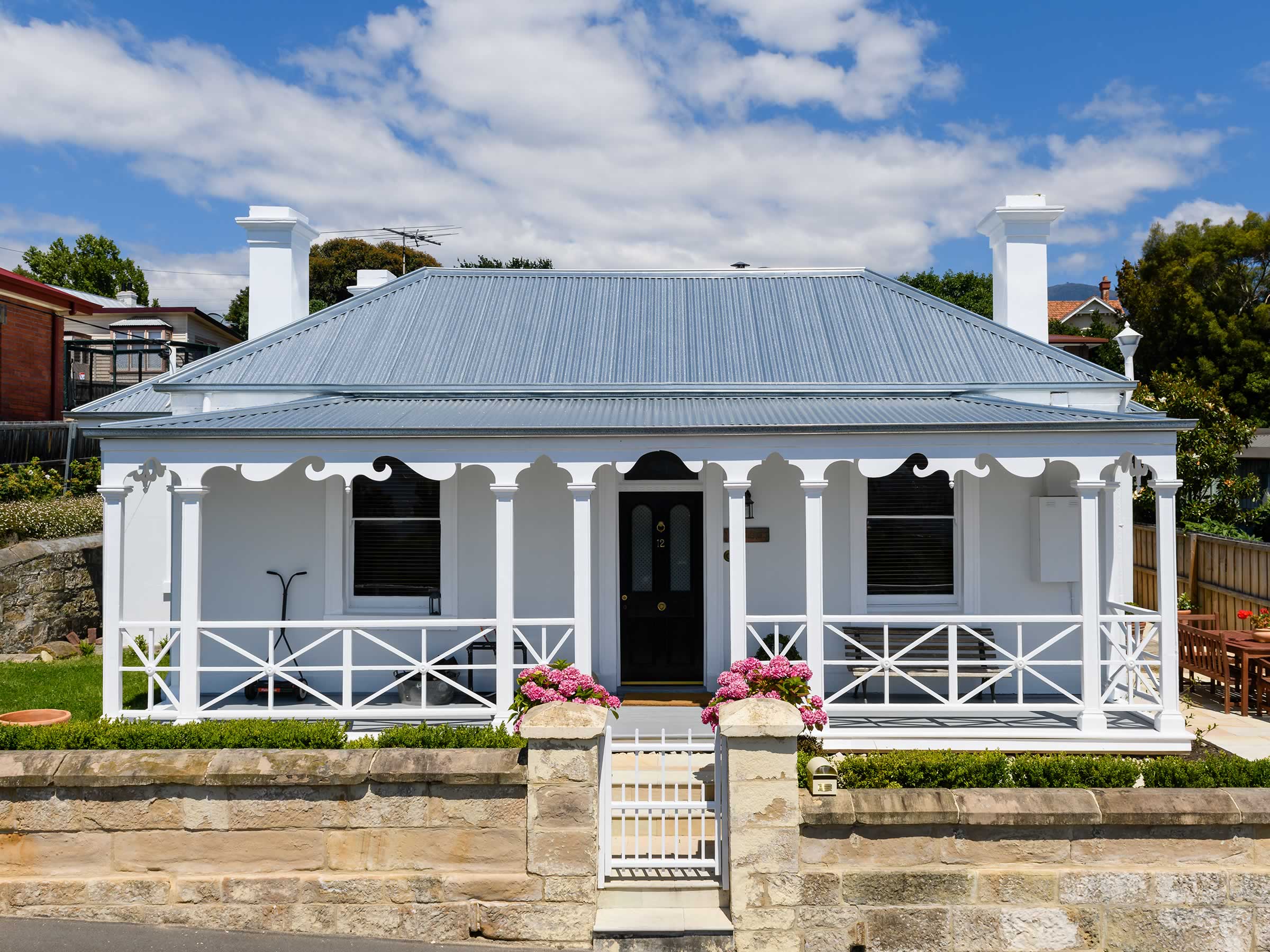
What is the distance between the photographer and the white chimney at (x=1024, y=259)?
12.7 metres

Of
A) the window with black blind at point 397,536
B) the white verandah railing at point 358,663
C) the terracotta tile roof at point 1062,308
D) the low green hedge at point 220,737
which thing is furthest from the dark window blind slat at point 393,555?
the terracotta tile roof at point 1062,308

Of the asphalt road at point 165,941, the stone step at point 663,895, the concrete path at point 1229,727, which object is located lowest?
the asphalt road at point 165,941

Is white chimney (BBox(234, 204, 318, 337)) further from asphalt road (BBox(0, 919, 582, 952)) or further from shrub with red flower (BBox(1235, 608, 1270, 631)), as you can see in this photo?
shrub with red flower (BBox(1235, 608, 1270, 631))

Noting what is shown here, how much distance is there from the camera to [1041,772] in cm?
633

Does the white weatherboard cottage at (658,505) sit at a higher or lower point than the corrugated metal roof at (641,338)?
lower

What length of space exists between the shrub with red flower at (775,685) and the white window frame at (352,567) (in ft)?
13.0

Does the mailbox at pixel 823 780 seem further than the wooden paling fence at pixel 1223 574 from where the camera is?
No

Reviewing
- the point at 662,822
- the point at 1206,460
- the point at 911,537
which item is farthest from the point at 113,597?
the point at 1206,460

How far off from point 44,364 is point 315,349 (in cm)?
1412

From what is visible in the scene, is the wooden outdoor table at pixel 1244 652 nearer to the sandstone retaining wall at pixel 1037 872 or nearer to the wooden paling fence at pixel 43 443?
the sandstone retaining wall at pixel 1037 872

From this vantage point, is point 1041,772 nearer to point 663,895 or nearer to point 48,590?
point 663,895

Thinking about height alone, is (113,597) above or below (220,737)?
above

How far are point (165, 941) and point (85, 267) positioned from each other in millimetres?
57616

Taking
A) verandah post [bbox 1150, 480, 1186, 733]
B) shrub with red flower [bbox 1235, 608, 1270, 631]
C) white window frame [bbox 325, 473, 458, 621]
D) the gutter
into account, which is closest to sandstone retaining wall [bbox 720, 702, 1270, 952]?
verandah post [bbox 1150, 480, 1186, 733]
